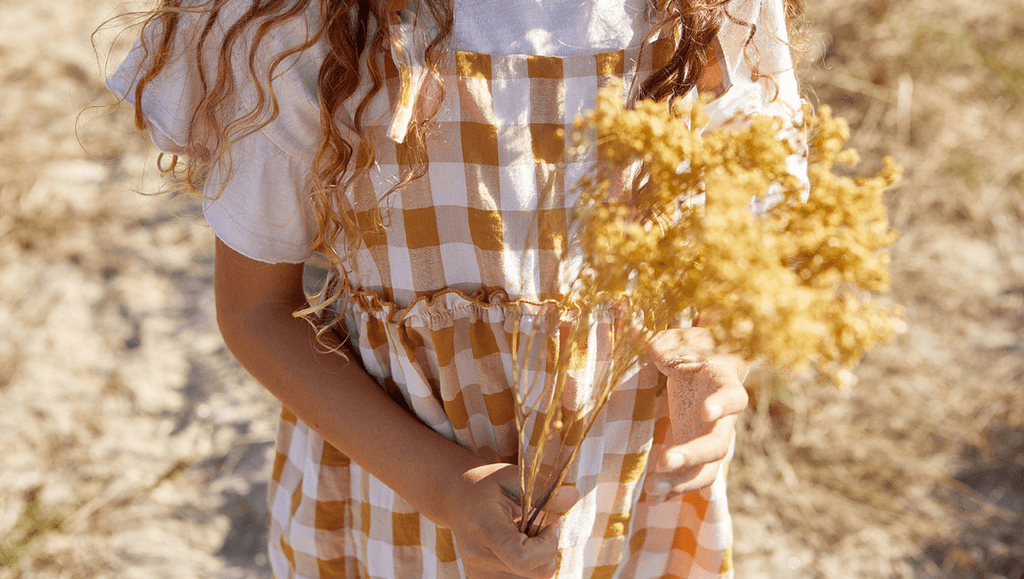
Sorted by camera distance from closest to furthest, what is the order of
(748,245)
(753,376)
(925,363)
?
(748,245) → (753,376) → (925,363)

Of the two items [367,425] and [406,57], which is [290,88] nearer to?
[406,57]

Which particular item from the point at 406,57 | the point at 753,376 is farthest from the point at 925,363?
the point at 406,57

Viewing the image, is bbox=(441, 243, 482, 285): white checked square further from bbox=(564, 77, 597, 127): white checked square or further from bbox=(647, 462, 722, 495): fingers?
bbox=(647, 462, 722, 495): fingers

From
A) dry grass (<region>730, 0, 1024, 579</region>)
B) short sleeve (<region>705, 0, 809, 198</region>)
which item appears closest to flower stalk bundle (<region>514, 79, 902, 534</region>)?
short sleeve (<region>705, 0, 809, 198</region>)

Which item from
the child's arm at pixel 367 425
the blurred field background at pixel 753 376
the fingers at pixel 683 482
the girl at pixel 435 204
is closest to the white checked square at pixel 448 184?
the girl at pixel 435 204

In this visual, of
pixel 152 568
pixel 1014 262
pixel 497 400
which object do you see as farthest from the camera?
pixel 1014 262

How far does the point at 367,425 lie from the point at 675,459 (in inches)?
12.0

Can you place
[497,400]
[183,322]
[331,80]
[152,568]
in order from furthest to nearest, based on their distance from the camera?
1. [183,322]
2. [152,568]
3. [497,400]
4. [331,80]

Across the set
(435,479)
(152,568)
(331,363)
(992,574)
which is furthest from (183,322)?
(992,574)

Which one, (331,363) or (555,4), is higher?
(555,4)

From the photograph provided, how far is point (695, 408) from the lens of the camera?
2.07ft

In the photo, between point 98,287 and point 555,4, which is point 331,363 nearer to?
point 555,4

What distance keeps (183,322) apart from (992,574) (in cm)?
233

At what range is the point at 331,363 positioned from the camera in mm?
686
